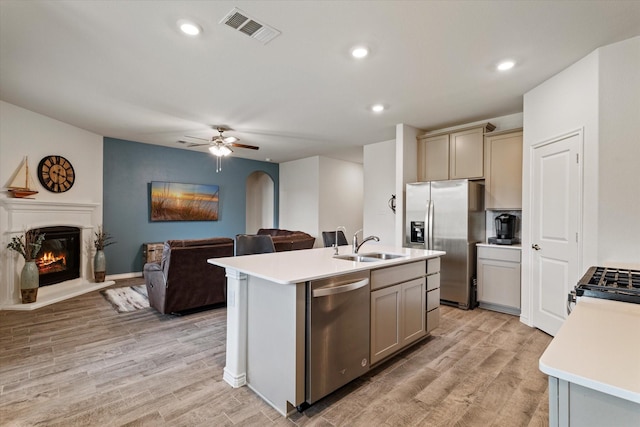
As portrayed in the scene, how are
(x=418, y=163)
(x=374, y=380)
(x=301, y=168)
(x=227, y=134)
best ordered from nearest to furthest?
(x=374, y=380) < (x=418, y=163) < (x=227, y=134) < (x=301, y=168)

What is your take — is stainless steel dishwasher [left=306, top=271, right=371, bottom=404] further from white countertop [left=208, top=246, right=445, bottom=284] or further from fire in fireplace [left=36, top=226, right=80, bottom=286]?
fire in fireplace [left=36, top=226, right=80, bottom=286]

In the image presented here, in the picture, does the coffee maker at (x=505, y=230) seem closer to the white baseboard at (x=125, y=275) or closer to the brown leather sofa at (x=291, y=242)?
the brown leather sofa at (x=291, y=242)

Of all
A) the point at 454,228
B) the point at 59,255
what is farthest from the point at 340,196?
the point at 59,255

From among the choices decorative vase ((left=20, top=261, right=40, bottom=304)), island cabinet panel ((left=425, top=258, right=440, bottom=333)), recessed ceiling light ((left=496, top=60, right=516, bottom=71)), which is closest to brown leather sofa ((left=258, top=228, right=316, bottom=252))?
island cabinet panel ((left=425, top=258, right=440, bottom=333))

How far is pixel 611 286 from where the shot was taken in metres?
1.52

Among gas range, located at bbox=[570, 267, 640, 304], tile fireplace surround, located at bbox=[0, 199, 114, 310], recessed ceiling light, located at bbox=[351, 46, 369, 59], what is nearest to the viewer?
gas range, located at bbox=[570, 267, 640, 304]

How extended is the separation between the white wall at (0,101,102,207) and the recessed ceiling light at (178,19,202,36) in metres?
3.62

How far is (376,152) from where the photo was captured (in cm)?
613

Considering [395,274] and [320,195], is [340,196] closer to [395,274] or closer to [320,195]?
[320,195]

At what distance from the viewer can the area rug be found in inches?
161

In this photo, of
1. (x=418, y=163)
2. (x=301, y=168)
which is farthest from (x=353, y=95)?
(x=301, y=168)

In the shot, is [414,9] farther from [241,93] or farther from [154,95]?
[154,95]

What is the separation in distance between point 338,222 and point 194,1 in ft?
21.0

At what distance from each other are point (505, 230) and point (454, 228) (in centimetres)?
66
